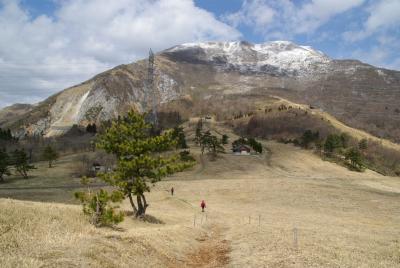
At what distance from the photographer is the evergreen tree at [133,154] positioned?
35594mm

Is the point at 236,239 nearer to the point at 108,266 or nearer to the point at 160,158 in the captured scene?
the point at 160,158

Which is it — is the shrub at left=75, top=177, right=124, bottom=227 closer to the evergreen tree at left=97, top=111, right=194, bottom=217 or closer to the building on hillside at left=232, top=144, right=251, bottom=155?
the evergreen tree at left=97, top=111, right=194, bottom=217

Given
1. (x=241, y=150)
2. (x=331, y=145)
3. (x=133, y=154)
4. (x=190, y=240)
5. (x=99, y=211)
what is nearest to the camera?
(x=99, y=211)

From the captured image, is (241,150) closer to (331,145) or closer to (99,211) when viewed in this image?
(331,145)

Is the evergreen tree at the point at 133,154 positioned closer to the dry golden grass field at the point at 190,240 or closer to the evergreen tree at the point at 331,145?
the dry golden grass field at the point at 190,240

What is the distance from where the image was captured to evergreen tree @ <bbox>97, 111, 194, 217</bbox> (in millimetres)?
35594

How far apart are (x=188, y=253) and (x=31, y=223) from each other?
885 centimetres

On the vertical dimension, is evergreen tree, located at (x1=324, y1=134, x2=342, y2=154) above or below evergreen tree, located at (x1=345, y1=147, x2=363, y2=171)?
above

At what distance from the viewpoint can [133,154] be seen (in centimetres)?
3656

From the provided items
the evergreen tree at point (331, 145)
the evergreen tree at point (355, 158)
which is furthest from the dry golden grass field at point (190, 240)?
the evergreen tree at point (331, 145)

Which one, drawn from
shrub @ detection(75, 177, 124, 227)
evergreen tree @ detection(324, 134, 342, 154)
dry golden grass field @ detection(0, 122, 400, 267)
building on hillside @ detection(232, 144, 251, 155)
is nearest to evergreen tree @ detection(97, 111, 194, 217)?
dry golden grass field @ detection(0, 122, 400, 267)

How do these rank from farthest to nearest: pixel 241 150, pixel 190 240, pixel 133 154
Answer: pixel 241 150
pixel 133 154
pixel 190 240

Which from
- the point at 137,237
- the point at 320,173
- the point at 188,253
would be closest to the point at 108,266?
the point at 137,237

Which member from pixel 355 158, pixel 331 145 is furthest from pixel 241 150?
pixel 355 158
